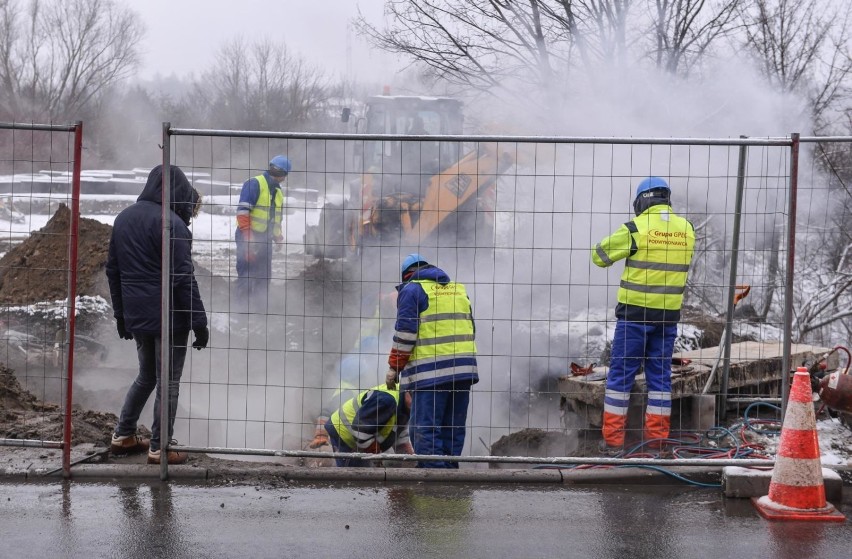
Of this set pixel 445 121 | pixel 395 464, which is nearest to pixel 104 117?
pixel 445 121

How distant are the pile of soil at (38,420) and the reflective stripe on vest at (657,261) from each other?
143 inches

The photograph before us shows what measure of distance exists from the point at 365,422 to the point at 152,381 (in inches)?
53.8

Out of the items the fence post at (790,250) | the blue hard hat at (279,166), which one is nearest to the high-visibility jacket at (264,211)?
the blue hard hat at (279,166)

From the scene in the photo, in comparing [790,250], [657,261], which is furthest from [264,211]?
[790,250]

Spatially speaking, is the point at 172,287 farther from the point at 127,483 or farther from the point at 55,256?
the point at 55,256

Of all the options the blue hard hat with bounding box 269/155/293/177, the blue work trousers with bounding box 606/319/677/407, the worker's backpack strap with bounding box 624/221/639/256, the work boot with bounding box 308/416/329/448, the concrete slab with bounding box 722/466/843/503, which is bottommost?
the work boot with bounding box 308/416/329/448

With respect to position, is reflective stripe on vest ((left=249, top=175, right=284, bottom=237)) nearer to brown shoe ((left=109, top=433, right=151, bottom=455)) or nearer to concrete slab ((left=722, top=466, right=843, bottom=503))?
brown shoe ((left=109, top=433, right=151, bottom=455))

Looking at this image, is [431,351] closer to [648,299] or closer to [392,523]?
[392,523]

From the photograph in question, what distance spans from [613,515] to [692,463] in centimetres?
70

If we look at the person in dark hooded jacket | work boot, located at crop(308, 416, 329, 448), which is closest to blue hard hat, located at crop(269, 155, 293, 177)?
work boot, located at crop(308, 416, 329, 448)

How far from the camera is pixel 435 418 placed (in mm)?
5891

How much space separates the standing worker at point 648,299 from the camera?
612 centimetres

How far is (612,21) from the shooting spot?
37.3 ft

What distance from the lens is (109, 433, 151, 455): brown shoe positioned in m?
5.87
